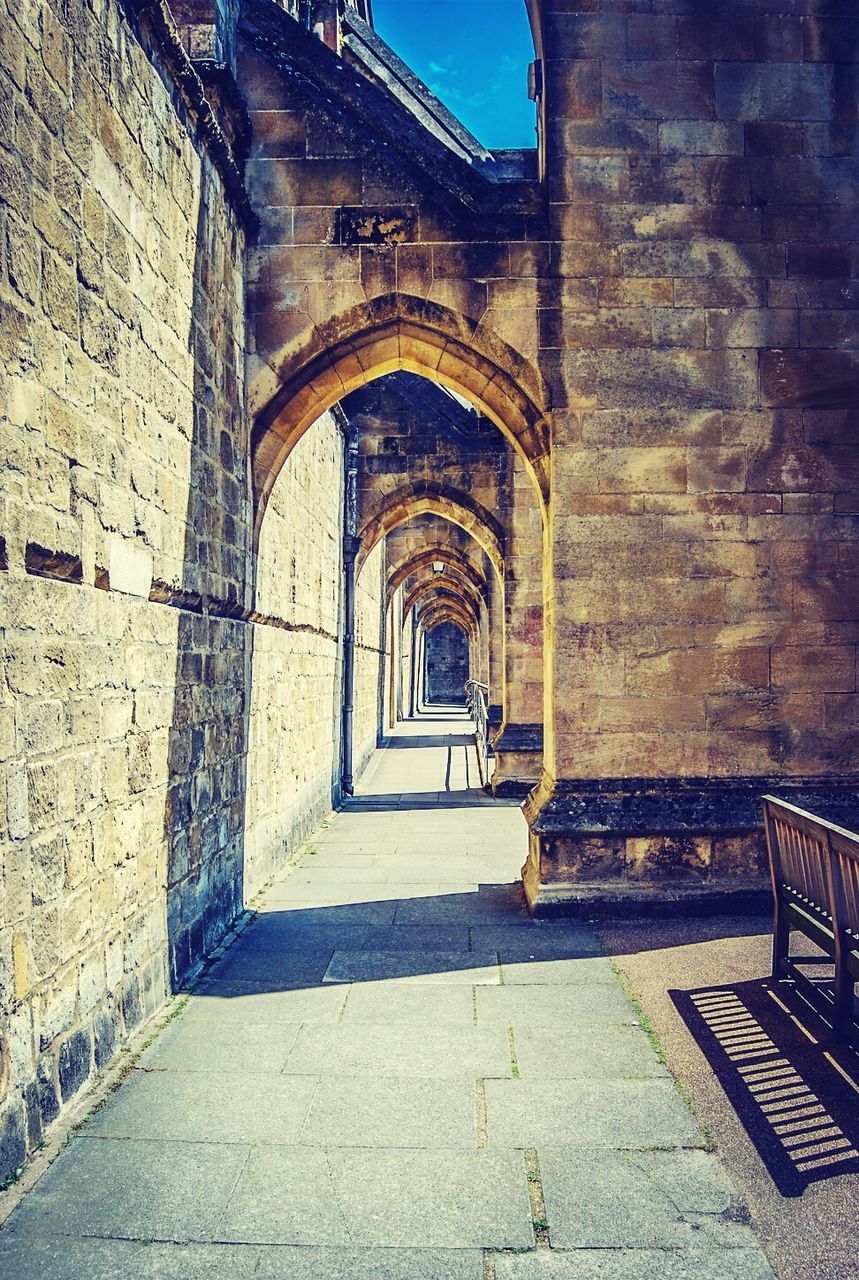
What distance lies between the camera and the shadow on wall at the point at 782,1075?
2597mm

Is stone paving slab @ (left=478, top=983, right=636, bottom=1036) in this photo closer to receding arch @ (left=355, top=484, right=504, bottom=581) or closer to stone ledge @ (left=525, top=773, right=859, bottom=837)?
stone ledge @ (left=525, top=773, right=859, bottom=837)

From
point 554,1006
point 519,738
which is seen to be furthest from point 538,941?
point 519,738

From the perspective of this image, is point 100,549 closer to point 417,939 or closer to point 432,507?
point 417,939

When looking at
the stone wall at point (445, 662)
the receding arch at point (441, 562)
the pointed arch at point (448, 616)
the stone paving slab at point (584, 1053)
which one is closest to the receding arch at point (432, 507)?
the receding arch at point (441, 562)

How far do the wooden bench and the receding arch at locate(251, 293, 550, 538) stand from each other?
2615 mm

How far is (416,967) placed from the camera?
14.6 feet

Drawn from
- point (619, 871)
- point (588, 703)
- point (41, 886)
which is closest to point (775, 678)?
point (588, 703)

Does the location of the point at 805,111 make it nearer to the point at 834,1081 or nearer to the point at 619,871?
the point at 619,871

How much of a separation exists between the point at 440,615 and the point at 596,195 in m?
30.9

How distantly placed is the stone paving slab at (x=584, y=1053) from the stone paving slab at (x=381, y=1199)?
2.05ft

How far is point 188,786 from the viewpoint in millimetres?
4398

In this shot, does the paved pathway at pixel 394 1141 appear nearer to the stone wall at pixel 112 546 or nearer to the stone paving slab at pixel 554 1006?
the stone paving slab at pixel 554 1006

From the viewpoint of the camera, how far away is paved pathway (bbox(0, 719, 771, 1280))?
220cm

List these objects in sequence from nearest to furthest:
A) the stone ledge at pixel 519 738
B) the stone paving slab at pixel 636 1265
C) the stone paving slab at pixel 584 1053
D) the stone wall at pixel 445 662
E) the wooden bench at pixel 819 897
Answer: the stone paving slab at pixel 636 1265
the stone paving slab at pixel 584 1053
the wooden bench at pixel 819 897
the stone ledge at pixel 519 738
the stone wall at pixel 445 662
